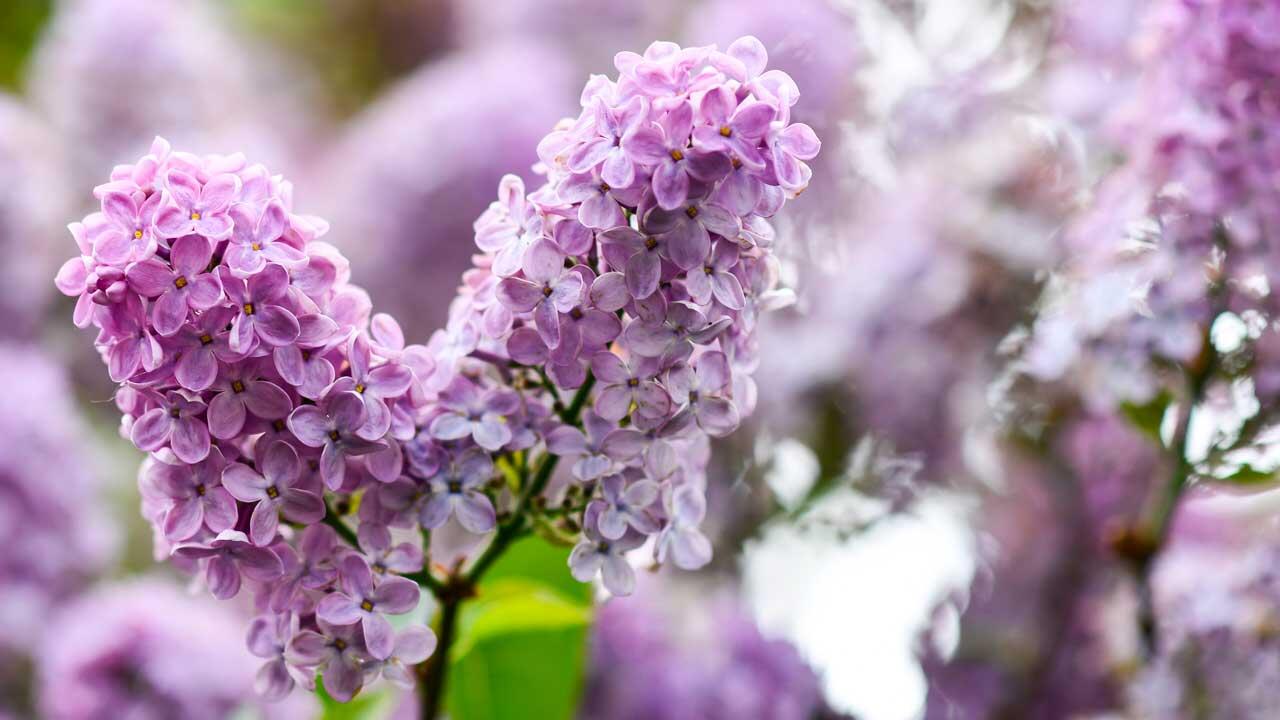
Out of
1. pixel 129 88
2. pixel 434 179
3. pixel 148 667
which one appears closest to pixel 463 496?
pixel 148 667

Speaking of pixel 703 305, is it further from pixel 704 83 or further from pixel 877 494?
pixel 877 494

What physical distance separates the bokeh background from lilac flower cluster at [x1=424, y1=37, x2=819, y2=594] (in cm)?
19

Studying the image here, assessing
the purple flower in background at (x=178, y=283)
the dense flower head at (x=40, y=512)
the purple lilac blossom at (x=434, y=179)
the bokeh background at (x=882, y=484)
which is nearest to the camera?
the purple flower in background at (x=178, y=283)

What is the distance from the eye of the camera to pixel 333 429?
27 centimetres

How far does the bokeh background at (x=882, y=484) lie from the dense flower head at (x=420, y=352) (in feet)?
0.56

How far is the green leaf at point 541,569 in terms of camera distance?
404mm

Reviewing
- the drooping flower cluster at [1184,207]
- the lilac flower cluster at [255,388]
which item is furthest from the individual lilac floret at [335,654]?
the drooping flower cluster at [1184,207]

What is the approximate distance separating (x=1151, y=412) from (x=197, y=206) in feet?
1.04

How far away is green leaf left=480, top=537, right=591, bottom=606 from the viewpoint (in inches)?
15.9

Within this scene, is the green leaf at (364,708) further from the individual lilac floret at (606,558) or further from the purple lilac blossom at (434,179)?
the purple lilac blossom at (434,179)

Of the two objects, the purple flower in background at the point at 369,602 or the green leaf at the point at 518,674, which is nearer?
the purple flower in background at the point at 369,602

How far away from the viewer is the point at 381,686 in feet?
1.39

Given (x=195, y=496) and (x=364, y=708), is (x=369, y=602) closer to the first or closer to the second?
(x=195, y=496)

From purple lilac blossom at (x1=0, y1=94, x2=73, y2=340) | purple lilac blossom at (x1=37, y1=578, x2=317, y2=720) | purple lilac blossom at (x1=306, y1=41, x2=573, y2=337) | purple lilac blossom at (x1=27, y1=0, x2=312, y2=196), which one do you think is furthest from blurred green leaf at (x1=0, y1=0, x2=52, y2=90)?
purple lilac blossom at (x1=37, y1=578, x2=317, y2=720)
